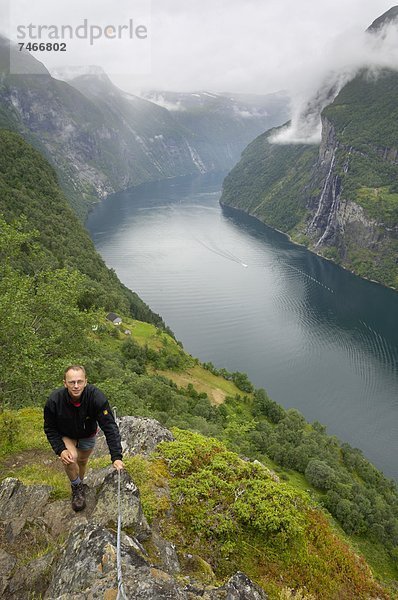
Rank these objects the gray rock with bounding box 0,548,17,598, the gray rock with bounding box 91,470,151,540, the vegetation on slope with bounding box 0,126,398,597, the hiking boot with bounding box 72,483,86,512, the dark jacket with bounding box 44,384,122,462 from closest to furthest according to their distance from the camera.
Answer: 1. the gray rock with bounding box 0,548,17,598
2. the dark jacket with bounding box 44,384,122,462
3. the gray rock with bounding box 91,470,151,540
4. the hiking boot with bounding box 72,483,86,512
5. the vegetation on slope with bounding box 0,126,398,597

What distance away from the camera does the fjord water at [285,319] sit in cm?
6738

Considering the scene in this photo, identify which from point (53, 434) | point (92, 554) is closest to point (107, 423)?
point (53, 434)

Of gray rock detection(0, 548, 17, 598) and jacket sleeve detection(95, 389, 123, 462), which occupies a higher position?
jacket sleeve detection(95, 389, 123, 462)

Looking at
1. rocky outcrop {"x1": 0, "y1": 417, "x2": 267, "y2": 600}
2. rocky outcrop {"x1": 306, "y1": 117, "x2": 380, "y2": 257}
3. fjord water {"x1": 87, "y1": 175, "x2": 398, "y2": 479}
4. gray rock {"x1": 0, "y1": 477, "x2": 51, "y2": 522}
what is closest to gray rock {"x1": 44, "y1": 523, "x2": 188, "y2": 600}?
rocky outcrop {"x1": 0, "y1": 417, "x2": 267, "y2": 600}

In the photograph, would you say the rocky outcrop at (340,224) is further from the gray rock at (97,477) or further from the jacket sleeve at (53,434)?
the jacket sleeve at (53,434)

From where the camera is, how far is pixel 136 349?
5428 cm

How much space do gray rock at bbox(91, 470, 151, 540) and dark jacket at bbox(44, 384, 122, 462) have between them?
720 mm

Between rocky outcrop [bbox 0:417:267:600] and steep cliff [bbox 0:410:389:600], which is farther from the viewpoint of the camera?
steep cliff [bbox 0:410:389:600]

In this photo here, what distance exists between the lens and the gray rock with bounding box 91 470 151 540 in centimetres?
700

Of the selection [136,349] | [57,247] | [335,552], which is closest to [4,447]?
[335,552]

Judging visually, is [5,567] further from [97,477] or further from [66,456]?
[97,477]

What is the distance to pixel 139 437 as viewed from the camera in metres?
11.0

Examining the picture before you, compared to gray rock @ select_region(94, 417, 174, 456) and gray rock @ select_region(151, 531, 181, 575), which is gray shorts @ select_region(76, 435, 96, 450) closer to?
gray rock @ select_region(151, 531, 181, 575)

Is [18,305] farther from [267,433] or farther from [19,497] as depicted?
[267,433]
